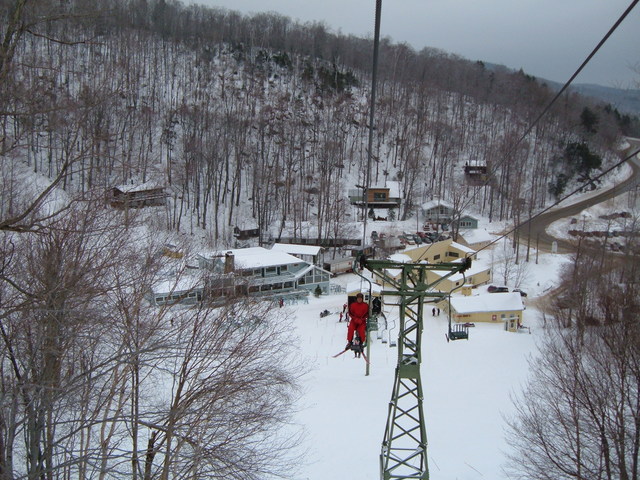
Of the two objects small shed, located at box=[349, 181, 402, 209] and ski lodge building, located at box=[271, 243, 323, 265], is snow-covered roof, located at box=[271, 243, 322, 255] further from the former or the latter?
small shed, located at box=[349, 181, 402, 209]

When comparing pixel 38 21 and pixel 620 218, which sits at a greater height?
pixel 38 21

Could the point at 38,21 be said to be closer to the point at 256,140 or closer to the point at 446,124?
the point at 256,140

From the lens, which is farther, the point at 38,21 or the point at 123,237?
the point at 123,237

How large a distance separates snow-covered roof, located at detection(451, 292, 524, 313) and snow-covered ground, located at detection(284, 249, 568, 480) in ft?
2.63

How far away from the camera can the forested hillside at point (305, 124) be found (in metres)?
39.3

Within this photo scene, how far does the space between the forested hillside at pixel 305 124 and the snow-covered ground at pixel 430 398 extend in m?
15.3

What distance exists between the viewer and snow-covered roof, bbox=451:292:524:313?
22641 millimetres

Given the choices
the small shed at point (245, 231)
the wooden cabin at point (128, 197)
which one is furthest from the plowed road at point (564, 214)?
the wooden cabin at point (128, 197)

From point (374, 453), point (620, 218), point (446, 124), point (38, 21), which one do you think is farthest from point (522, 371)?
point (446, 124)

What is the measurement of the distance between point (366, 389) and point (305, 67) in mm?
49233

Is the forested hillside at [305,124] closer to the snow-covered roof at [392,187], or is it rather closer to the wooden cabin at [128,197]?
the snow-covered roof at [392,187]

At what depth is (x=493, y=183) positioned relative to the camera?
47156mm

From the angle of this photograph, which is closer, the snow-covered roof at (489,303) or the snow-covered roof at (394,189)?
the snow-covered roof at (489,303)

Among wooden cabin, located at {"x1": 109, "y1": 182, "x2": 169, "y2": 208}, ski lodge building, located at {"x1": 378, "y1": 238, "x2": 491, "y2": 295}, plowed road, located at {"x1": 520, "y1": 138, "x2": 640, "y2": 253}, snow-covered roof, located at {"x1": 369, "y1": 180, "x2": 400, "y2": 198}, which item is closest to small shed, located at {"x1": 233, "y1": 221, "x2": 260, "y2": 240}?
snow-covered roof, located at {"x1": 369, "y1": 180, "x2": 400, "y2": 198}
